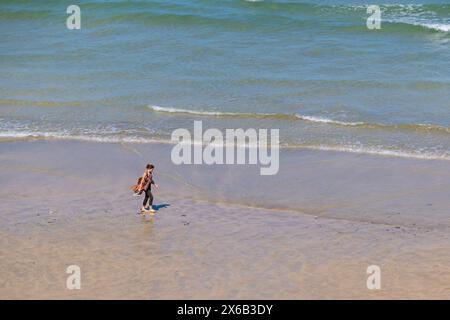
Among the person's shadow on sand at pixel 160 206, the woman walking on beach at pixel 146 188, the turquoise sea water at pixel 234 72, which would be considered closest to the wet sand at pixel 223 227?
the person's shadow on sand at pixel 160 206

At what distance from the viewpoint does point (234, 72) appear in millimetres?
24328

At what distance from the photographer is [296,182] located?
632 inches

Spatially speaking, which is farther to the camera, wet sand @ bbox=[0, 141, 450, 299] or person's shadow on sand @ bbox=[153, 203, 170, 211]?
person's shadow on sand @ bbox=[153, 203, 170, 211]

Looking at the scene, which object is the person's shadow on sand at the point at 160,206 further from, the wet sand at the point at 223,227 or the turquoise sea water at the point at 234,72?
the turquoise sea water at the point at 234,72

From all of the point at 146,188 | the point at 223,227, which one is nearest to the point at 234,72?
the point at 146,188

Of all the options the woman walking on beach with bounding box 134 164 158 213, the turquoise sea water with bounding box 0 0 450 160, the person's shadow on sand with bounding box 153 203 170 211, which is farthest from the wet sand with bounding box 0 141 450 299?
the turquoise sea water with bounding box 0 0 450 160

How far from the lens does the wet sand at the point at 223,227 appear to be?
11.6m

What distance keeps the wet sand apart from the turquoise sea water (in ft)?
6.51

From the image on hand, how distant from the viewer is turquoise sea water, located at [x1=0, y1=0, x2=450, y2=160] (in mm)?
19938

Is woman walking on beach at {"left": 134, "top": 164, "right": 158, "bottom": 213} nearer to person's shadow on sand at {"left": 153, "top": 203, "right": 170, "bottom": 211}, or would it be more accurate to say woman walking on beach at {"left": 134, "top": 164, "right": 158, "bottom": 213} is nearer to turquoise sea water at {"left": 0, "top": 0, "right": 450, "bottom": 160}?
person's shadow on sand at {"left": 153, "top": 203, "right": 170, "bottom": 211}

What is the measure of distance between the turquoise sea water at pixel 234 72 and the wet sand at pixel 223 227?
1983 mm

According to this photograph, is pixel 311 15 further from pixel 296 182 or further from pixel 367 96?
pixel 296 182
